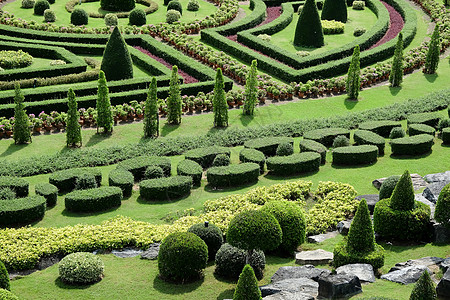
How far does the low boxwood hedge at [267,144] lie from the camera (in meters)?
25.0

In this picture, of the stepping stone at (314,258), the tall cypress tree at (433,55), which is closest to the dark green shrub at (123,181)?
the stepping stone at (314,258)

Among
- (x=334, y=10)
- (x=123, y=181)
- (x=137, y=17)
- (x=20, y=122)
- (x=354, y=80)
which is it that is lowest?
(x=123, y=181)

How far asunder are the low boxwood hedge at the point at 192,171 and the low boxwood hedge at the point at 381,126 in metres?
7.86

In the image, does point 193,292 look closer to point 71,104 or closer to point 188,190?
point 188,190

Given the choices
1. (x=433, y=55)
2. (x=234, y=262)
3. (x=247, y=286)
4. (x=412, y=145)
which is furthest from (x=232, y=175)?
(x=433, y=55)

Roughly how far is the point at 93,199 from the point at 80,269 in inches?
185

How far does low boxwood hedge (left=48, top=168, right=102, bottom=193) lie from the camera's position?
21906mm

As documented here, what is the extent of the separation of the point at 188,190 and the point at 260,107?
956 cm

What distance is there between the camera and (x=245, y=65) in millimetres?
35250

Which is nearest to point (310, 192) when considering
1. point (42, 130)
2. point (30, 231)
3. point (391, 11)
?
point (30, 231)

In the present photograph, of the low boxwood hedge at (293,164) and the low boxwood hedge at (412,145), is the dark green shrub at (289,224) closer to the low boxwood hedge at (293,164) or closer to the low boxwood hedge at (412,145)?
the low boxwood hedge at (293,164)

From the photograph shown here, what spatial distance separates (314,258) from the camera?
56.4ft

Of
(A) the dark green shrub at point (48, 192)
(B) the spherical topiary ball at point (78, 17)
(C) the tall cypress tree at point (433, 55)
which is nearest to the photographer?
(A) the dark green shrub at point (48, 192)

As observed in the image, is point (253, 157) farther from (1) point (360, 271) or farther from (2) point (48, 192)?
(1) point (360, 271)
